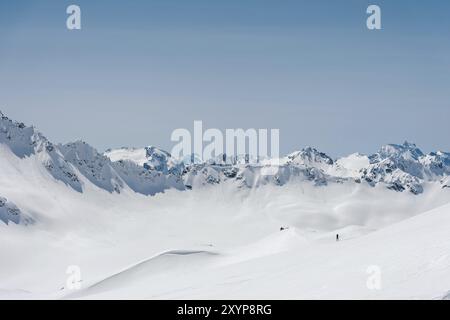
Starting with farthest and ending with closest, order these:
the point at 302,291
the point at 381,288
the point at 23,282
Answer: the point at 23,282
the point at 302,291
the point at 381,288

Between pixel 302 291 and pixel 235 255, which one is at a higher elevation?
pixel 235 255

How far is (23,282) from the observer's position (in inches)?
7707

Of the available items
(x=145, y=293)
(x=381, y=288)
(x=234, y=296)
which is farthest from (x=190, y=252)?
(x=381, y=288)

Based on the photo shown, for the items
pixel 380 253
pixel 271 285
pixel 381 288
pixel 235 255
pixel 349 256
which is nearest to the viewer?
pixel 381 288

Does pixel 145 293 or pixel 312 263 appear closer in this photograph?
pixel 312 263

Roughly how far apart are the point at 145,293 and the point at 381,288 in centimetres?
2416

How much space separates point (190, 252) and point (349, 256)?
2222 inches

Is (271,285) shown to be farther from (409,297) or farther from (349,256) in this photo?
(409,297)
